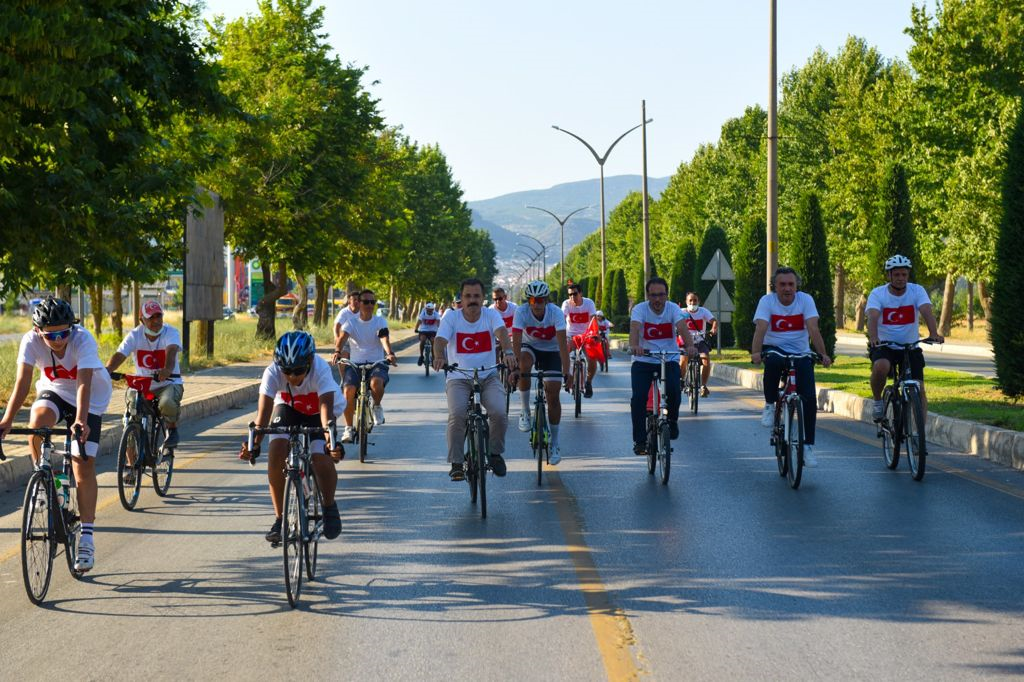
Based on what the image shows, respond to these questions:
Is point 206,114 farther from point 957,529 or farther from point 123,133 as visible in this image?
point 957,529

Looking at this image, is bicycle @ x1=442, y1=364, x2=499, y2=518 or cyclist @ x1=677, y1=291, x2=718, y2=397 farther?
cyclist @ x1=677, y1=291, x2=718, y2=397

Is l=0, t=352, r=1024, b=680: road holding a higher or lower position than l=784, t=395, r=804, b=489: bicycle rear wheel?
lower

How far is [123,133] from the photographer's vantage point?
16.7m

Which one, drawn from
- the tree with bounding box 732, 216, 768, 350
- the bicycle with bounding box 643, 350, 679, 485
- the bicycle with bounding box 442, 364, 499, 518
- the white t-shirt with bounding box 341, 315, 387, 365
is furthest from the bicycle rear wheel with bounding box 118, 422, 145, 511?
the tree with bounding box 732, 216, 768, 350

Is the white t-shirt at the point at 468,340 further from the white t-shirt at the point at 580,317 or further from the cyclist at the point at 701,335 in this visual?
the white t-shirt at the point at 580,317

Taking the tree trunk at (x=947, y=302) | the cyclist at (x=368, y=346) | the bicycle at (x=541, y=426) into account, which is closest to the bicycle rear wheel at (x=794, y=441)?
the bicycle at (x=541, y=426)

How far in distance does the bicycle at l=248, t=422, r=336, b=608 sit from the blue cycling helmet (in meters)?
0.36

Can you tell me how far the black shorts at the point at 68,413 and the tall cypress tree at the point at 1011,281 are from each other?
1397 cm

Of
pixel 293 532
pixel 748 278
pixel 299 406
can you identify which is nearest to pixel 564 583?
pixel 293 532

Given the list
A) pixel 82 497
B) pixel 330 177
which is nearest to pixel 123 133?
pixel 82 497

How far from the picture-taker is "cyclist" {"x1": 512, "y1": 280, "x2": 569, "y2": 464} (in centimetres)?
1291

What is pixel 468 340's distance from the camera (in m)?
11.2

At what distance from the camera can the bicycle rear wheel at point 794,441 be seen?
11.7 metres

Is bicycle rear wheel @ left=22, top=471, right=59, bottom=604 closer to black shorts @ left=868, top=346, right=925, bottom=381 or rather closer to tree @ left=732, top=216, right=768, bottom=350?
black shorts @ left=868, top=346, right=925, bottom=381
